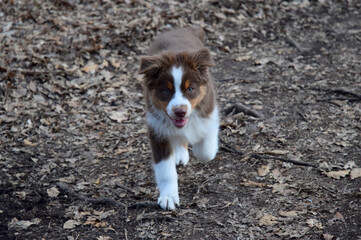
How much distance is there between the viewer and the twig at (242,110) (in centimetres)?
682

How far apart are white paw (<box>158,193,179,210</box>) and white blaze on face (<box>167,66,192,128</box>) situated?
2.55 ft

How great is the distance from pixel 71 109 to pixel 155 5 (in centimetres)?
353

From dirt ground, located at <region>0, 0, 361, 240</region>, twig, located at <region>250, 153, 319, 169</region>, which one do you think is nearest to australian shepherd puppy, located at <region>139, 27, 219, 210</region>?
dirt ground, located at <region>0, 0, 361, 240</region>

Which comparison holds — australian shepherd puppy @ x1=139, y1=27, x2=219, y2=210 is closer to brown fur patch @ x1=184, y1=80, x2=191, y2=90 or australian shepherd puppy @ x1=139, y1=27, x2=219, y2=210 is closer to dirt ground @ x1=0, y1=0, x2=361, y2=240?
brown fur patch @ x1=184, y1=80, x2=191, y2=90

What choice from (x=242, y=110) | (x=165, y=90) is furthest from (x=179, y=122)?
(x=242, y=110)

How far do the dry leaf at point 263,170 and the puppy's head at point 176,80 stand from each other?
1.22 metres

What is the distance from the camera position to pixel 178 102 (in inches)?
185

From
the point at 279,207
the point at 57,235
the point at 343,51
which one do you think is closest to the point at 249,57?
the point at 343,51

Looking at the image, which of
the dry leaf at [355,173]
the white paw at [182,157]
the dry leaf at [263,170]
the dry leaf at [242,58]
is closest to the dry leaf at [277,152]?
the dry leaf at [263,170]

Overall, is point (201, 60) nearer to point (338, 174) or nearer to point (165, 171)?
point (165, 171)

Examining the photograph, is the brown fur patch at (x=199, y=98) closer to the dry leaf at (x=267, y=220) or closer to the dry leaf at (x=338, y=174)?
the dry leaf at (x=267, y=220)

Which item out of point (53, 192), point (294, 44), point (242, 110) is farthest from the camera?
point (294, 44)

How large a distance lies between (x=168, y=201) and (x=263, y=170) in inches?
51.1

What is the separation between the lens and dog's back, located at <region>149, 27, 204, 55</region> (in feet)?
19.4
